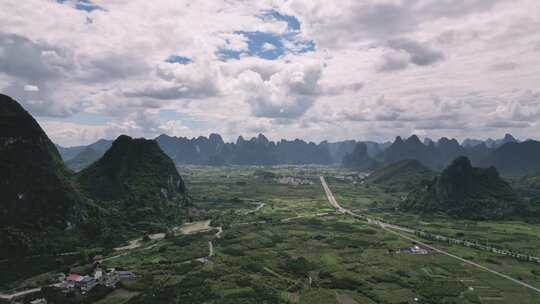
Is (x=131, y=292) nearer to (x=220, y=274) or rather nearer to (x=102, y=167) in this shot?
(x=220, y=274)

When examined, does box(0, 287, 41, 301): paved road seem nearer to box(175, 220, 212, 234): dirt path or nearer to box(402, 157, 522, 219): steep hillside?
box(175, 220, 212, 234): dirt path

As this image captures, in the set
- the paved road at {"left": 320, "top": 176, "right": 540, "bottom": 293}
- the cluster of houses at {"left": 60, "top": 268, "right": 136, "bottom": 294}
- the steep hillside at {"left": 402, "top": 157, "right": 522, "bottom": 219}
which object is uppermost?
the steep hillside at {"left": 402, "top": 157, "right": 522, "bottom": 219}

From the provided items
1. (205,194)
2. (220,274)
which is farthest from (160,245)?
(205,194)

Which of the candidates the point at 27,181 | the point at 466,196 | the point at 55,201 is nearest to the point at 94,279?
the point at 55,201

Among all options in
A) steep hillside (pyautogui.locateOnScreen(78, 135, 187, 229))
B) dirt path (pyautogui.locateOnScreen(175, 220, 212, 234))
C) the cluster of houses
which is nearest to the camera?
the cluster of houses

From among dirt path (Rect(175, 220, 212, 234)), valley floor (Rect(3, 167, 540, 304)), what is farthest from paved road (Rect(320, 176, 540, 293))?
dirt path (Rect(175, 220, 212, 234))

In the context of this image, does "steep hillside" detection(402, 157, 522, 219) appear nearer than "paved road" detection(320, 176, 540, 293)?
No

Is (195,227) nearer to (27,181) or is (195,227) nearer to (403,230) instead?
(27,181)

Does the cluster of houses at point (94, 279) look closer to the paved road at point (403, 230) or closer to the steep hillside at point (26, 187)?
the steep hillside at point (26, 187)
